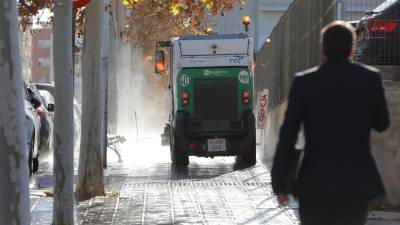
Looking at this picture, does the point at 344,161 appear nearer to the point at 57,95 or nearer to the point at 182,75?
the point at 57,95

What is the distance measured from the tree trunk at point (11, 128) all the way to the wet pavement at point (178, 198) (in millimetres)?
3345

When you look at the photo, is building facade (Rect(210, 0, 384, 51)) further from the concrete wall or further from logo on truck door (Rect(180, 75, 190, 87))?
the concrete wall

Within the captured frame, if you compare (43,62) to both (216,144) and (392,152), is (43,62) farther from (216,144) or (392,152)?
(392,152)

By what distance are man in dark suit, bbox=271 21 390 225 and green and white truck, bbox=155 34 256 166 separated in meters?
12.8

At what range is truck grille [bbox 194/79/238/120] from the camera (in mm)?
18344

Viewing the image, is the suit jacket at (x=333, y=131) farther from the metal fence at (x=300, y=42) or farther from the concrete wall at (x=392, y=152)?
the metal fence at (x=300, y=42)

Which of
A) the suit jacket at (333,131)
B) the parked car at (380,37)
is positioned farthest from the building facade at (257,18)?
the suit jacket at (333,131)

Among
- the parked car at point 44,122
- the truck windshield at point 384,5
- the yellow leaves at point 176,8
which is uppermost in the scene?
the yellow leaves at point 176,8

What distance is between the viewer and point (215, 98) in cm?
1834

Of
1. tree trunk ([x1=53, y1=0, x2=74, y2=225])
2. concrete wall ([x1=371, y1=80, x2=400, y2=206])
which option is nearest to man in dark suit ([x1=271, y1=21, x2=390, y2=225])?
tree trunk ([x1=53, y1=0, x2=74, y2=225])

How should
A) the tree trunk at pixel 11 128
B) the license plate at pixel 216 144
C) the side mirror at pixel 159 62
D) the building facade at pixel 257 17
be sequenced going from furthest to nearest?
the building facade at pixel 257 17
the side mirror at pixel 159 62
the license plate at pixel 216 144
the tree trunk at pixel 11 128

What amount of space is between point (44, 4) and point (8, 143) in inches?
304

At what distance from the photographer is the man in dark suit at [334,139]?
5.33 m

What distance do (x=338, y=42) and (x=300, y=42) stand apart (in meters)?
12.2
